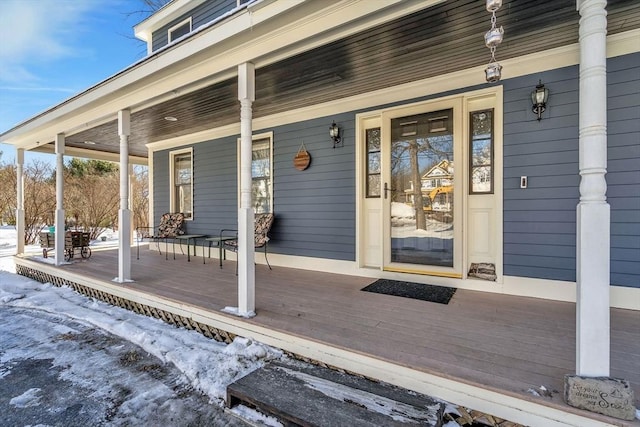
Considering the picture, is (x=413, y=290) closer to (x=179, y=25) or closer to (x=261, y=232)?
(x=261, y=232)

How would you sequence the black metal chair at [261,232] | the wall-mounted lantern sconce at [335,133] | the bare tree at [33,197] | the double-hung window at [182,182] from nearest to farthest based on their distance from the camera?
the wall-mounted lantern sconce at [335,133]
the black metal chair at [261,232]
the double-hung window at [182,182]
the bare tree at [33,197]

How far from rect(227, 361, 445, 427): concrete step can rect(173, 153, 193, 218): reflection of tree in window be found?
5.55 meters

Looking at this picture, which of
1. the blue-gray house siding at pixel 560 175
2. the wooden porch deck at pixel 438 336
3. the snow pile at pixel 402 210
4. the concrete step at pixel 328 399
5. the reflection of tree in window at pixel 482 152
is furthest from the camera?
the snow pile at pixel 402 210

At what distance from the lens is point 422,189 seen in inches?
162

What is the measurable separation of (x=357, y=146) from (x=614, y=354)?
11.2ft

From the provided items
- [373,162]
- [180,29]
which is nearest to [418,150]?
[373,162]

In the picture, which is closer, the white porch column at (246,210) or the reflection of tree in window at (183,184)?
the white porch column at (246,210)

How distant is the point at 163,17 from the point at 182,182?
3.73 meters

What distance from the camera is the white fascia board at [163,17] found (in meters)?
6.56

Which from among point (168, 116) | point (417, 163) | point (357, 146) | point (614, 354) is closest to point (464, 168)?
point (417, 163)

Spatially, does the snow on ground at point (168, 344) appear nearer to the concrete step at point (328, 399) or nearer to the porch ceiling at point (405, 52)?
the concrete step at point (328, 399)

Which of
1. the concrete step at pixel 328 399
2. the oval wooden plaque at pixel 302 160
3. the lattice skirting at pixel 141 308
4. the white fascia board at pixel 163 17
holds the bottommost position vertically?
the lattice skirting at pixel 141 308

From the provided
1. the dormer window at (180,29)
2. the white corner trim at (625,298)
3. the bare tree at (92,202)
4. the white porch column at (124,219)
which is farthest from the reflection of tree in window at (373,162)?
the bare tree at (92,202)

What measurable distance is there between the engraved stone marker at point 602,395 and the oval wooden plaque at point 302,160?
4.03 meters
